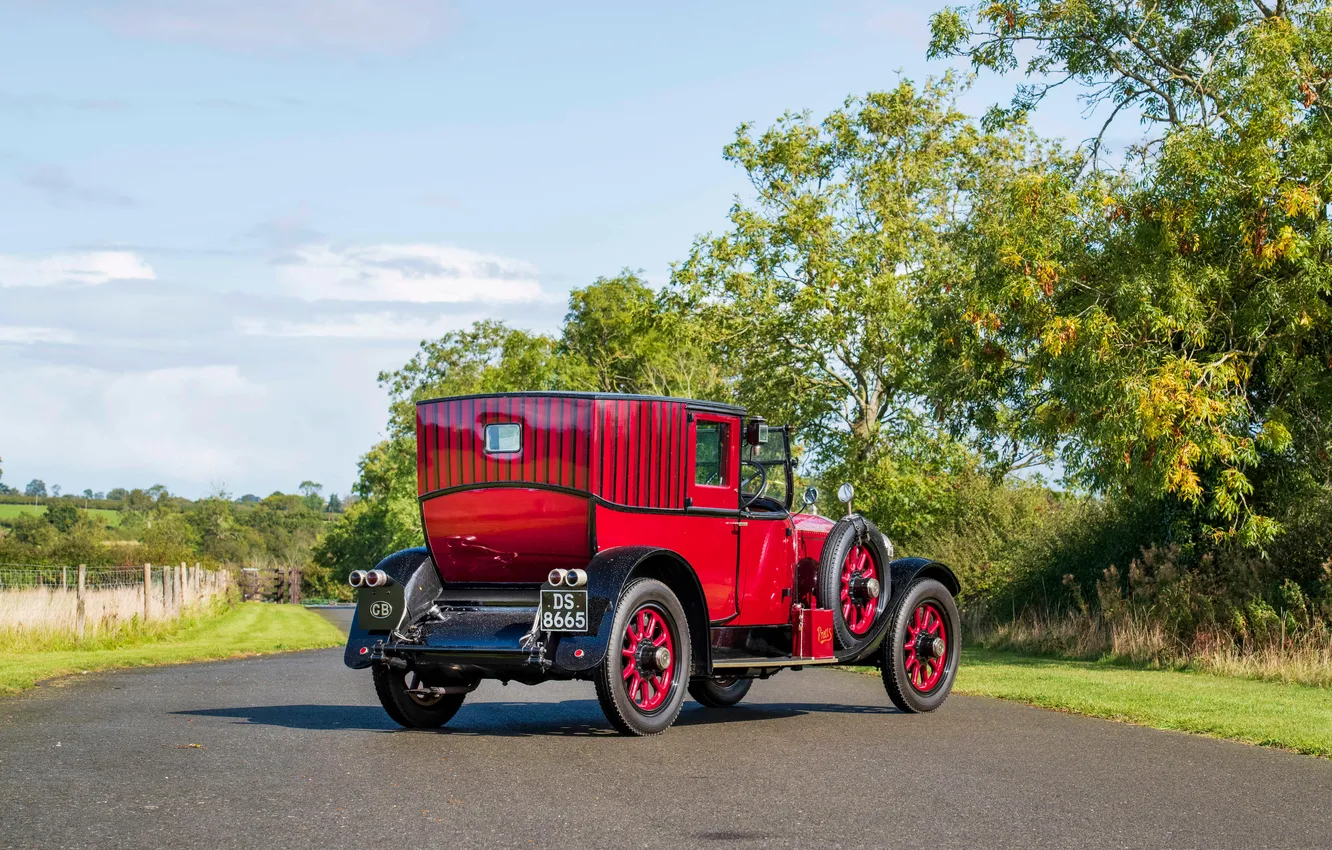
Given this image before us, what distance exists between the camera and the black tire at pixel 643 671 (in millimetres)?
9938

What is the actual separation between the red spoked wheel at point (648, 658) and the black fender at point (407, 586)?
1722 millimetres

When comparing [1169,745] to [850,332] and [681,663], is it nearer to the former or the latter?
[681,663]

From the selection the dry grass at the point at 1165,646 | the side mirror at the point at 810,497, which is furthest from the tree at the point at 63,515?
the side mirror at the point at 810,497

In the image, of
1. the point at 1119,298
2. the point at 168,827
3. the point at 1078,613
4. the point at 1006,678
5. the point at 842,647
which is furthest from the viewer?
the point at 1078,613

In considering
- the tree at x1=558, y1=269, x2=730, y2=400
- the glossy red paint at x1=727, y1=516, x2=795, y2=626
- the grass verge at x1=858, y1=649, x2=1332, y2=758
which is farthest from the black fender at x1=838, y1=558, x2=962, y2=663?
the tree at x1=558, y1=269, x2=730, y2=400

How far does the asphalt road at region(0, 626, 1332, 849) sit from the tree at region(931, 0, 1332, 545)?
7.08 m

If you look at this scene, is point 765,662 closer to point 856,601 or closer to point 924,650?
point 856,601

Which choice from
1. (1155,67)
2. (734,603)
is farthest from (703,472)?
(1155,67)

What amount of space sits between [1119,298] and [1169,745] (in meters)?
9.76

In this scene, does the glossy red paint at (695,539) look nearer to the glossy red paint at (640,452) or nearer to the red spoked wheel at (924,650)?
the glossy red paint at (640,452)

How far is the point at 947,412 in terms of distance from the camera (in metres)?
25.9

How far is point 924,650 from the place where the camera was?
12.7 meters

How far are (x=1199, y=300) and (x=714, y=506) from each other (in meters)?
10.2

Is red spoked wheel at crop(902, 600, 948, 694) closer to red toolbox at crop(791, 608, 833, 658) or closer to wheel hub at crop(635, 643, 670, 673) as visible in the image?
red toolbox at crop(791, 608, 833, 658)
